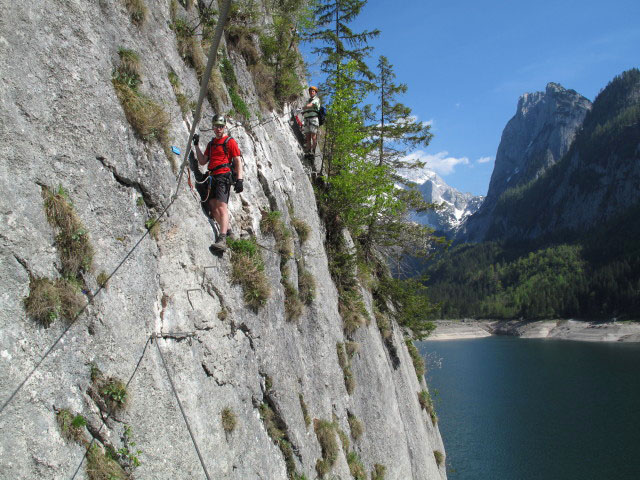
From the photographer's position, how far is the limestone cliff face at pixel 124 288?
4.12 metres

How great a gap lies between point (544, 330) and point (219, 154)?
13622 cm

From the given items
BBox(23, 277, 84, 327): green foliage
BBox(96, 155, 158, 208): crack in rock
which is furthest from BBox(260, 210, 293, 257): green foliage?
BBox(23, 277, 84, 327): green foliage

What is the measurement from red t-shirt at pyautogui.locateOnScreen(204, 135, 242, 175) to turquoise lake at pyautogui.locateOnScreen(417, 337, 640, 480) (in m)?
16.3

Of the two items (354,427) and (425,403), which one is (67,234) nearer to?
(354,427)

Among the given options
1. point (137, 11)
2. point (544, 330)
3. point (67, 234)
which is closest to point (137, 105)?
point (137, 11)

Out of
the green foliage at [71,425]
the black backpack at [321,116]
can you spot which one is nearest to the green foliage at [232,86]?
the black backpack at [321,116]

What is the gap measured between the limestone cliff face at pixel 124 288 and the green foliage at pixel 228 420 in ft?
0.29

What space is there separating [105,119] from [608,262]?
7308 inches

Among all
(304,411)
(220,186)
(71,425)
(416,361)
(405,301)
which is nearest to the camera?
(71,425)

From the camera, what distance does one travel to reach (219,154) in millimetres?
7789

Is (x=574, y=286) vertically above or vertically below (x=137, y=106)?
below

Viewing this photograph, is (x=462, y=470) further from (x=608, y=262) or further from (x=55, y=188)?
(x=608, y=262)

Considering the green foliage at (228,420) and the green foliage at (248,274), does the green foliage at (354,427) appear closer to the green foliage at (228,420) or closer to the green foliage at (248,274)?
the green foliage at (248,274)

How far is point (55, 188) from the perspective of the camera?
4773 millimetres
